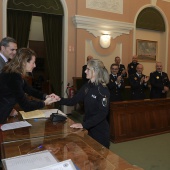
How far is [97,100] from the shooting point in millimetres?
2225

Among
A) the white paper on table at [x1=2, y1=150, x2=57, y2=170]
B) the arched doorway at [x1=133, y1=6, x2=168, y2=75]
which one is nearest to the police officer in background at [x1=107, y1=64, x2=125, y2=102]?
the arched doorway at [x1=133, y1=6, x2=168, y2=75]

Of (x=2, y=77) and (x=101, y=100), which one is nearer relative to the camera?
(x=2, y=77)

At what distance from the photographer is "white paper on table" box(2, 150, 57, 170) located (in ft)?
4.06

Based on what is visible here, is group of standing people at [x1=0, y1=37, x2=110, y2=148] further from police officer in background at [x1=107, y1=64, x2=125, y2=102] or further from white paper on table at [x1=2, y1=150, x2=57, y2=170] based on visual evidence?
police officer in background at [x1=107, y1=64, x2=125, y2=102]

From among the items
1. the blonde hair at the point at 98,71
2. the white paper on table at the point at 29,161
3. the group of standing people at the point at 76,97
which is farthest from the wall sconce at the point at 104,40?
the white paper on table at the point at 29,161

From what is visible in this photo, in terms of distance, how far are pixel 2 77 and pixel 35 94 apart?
2.14ft

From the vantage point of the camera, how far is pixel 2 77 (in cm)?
198

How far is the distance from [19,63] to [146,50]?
284 inches

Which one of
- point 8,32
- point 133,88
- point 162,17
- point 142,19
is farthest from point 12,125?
point 162,17

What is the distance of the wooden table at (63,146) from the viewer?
1.31 meters

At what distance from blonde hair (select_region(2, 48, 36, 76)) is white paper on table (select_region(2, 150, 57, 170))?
0.93 m

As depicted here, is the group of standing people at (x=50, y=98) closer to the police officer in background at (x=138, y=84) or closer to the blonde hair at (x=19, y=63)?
the blonde hair at (x=19, y=63)

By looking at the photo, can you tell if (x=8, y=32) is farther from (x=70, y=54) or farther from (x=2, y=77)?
(x=2, y=77)

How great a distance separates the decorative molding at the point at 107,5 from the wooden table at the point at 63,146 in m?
5.62
